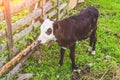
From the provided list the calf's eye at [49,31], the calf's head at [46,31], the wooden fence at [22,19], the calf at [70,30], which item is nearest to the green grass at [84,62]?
the calf at [70,30]

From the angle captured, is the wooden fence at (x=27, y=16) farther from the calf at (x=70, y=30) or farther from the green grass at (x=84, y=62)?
the green grass at (x=84, y=62)

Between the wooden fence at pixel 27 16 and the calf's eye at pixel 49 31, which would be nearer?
the wooden fence at pixel 27 16

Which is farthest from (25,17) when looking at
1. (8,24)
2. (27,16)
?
(8,24)

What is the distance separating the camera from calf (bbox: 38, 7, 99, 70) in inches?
222

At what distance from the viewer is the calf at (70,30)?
5637 millimetres

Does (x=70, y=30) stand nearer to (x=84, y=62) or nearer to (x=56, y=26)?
(x=56, y=26)

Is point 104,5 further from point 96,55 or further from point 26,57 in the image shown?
point 26,57

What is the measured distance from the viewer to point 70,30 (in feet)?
19.3

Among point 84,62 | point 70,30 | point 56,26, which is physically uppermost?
point 56,26

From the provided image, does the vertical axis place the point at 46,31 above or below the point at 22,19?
below

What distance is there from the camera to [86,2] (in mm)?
11281

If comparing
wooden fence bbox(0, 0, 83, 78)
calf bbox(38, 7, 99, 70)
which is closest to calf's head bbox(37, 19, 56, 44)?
calf bbox(38, 7, 99, 70)

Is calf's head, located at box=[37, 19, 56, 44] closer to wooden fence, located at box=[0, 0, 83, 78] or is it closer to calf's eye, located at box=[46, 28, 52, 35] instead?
calf's eye, located at box=[46, 28, 52, 35]

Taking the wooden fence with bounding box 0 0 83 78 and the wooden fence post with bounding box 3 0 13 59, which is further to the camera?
the wooden fence with bounding box 0 0 83 78
